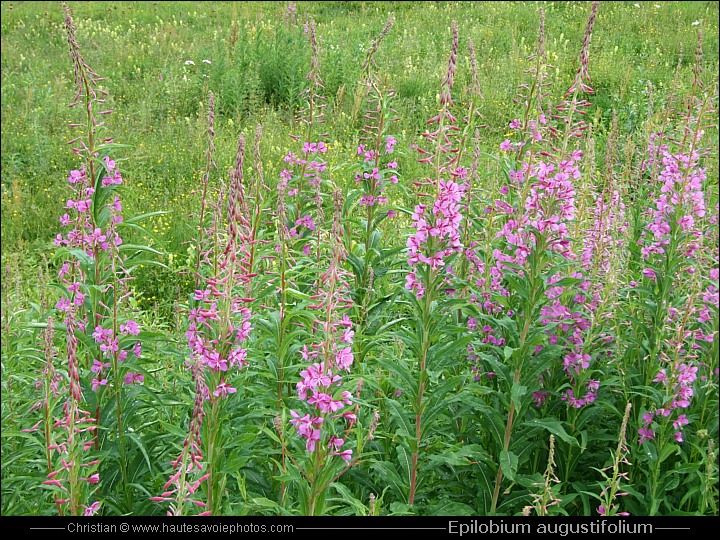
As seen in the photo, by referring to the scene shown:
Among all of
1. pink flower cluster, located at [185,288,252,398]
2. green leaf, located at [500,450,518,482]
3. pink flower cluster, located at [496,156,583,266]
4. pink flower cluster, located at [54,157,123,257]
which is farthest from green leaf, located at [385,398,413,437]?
pink flower cluster, located at [54,157,123,257]

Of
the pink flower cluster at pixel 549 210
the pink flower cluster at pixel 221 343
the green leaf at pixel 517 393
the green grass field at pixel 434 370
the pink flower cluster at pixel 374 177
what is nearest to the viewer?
the pink flower cluster at pixel 221 343

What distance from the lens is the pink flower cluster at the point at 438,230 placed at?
9.10 feet

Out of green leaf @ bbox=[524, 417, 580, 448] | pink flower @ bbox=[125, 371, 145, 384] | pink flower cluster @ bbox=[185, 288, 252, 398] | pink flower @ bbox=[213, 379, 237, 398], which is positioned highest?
pink flower cluster @ bbox=[185, 288, 252, 398]

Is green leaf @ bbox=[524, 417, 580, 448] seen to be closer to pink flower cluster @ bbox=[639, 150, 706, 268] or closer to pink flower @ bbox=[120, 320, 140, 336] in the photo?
pink flower cluster @ bbox=[639, 150, 706, 268]

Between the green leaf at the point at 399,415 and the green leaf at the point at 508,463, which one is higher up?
the green leaf at the point at 399,415

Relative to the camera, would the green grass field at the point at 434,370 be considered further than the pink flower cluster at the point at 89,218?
No

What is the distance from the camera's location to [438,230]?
276 centimetres

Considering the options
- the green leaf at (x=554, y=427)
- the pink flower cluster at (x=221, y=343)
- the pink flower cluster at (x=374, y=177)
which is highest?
the pink flower cluster at (x=374, y=177)

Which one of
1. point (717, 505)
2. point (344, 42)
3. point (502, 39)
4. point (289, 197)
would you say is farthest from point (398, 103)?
point (717, 505)

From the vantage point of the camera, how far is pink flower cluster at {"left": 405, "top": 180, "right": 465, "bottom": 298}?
277 cm

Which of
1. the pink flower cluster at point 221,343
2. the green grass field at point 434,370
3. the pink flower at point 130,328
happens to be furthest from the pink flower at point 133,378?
the pink flower cluster at point 221,343

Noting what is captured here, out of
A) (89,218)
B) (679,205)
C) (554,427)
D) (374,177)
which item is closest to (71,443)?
(89,218)

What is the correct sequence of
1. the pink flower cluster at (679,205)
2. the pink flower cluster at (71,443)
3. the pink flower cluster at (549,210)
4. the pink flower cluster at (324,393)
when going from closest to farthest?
the pink flower cluster at (71,443)
the pink flower cluster at (324,393)
the pink flower cluster at (549,210)
the pink flower cluster at (679,205)

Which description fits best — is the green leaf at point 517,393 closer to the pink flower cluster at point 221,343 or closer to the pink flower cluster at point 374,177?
the pink flower cluster at point 221,343
